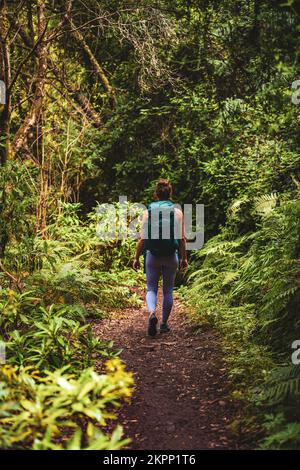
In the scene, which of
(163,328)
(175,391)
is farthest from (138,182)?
(175,391)

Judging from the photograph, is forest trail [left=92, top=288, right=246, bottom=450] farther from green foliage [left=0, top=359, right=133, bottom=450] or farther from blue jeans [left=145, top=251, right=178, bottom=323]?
green foliage [left=0, top=359, right=133, bottom=450]

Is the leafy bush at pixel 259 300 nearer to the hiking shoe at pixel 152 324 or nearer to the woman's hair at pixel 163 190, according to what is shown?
the hiking shoe at pixel 152 324

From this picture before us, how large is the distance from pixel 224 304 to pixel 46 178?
5.20 metres

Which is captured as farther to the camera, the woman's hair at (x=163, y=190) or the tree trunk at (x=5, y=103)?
the tree trunk at (x=5, y=103)

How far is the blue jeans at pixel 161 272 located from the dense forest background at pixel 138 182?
2.58 ft

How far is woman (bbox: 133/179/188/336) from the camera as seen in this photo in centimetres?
646

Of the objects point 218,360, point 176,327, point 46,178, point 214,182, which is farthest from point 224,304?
point 46,178

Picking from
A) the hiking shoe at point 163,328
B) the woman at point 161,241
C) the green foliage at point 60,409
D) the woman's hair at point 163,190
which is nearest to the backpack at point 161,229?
the woman at point 161,241

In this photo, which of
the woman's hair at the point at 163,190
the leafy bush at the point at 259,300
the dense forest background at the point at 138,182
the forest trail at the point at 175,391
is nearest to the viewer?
the forest trail at the point at 175,391

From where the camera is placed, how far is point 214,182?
10.7 metres

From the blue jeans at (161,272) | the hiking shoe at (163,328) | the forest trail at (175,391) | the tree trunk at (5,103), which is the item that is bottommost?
the forest trail at (175,391)

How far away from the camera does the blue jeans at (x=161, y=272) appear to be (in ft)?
21.8

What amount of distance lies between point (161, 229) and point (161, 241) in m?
0.16
